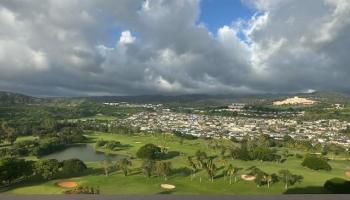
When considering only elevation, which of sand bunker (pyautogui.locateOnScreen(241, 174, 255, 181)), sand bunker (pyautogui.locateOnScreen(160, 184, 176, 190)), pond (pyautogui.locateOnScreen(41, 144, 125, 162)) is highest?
sand bunker (pyautogui.locateOnScreen(241, 174, 255, 181))

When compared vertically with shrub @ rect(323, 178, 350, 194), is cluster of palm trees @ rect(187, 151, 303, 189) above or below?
below

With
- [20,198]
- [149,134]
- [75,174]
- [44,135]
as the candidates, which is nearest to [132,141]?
[149,134]

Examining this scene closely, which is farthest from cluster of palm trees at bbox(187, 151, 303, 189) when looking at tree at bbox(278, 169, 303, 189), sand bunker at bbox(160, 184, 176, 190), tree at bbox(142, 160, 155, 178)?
tree at bbox(142, 160, 155, 178)

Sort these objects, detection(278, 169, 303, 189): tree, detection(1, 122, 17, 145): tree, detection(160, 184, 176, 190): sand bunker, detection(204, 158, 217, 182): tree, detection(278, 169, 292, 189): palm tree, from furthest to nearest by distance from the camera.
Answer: detection(1, 122, 17, 145): tree
detection(204, 158, 217, 182): tree
detection(278, 169, 292, 189): palm tree
detection(278, 169, 303, 189): tree
detection(160, 184, 176, 190): sand bunker

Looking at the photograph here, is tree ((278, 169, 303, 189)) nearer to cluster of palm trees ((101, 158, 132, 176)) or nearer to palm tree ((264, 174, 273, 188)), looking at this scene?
palm tree ((264, 174, 273, 188))

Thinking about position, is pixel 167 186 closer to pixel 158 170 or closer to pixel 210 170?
pixel 158 170

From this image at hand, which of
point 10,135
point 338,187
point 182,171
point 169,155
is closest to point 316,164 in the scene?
point 182,171
